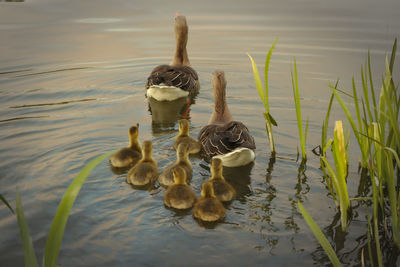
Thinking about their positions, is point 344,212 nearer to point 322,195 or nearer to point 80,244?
point 322,195

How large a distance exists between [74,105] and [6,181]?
3.40 metres

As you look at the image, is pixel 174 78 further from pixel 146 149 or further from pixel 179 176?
pixel 179 176

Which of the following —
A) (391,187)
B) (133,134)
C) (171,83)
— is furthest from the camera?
(171,83)

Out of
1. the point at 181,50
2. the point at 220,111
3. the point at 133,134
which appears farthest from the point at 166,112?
the point at 133,134

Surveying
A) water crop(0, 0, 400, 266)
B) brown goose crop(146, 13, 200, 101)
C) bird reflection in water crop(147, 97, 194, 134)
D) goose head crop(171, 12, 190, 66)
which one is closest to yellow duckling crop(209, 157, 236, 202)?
water crop(0, 0, 400, 266)

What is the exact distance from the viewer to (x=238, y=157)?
266 inches

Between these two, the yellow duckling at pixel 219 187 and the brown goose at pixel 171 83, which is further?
the brown goose at pixel 171 83

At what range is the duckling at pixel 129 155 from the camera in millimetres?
6836

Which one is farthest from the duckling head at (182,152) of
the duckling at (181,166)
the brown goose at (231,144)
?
the brown goose at (231,144)

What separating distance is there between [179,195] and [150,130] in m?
3.00

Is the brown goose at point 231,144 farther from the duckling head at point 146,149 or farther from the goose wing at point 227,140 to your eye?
the duckling head at point 146,149

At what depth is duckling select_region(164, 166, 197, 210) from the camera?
18.1ft

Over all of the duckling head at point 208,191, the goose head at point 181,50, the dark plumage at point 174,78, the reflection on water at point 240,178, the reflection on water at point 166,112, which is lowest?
the reflection on water at point 240,178

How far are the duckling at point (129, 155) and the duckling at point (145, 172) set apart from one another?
0.46m
